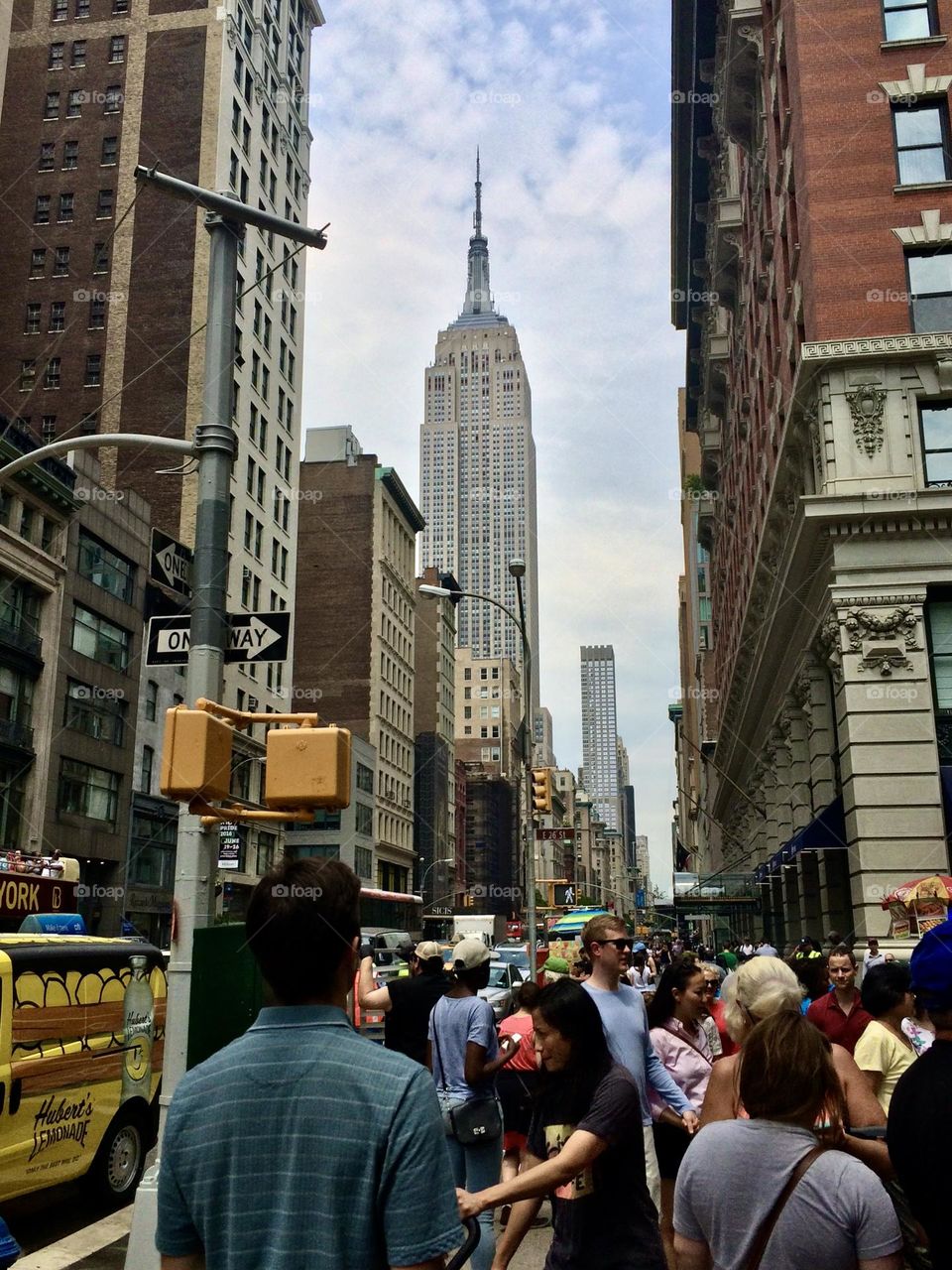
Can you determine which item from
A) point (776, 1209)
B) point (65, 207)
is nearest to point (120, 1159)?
point (776, 1209)

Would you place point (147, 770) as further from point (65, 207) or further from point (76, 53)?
point (76, 53)

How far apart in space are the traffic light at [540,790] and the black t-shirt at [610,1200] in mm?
19650

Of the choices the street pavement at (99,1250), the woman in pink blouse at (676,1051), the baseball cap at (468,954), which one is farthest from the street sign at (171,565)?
the street pavement at (99,1250)

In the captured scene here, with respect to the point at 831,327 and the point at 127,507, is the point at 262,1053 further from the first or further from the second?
the point at 127,507

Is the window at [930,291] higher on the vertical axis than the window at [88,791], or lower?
higher

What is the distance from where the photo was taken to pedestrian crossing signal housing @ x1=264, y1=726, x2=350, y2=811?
7.80m

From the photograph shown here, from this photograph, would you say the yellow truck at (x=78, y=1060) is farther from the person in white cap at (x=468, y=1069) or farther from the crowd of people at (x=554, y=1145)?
the crowd of people at (x=554, y=1145)

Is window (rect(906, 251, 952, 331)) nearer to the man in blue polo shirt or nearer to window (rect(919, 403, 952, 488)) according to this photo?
window (rect(919, 403, 952, 488))

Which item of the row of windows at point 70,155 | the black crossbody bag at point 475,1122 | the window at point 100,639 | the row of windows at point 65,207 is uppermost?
the row of windows at point 70,155

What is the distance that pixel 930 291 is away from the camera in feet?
76.2

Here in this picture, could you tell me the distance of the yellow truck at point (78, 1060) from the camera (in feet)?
30.2

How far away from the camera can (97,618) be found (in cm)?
4844

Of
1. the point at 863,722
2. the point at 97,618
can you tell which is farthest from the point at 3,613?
the point at 863,722

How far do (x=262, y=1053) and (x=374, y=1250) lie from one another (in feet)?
1.69
